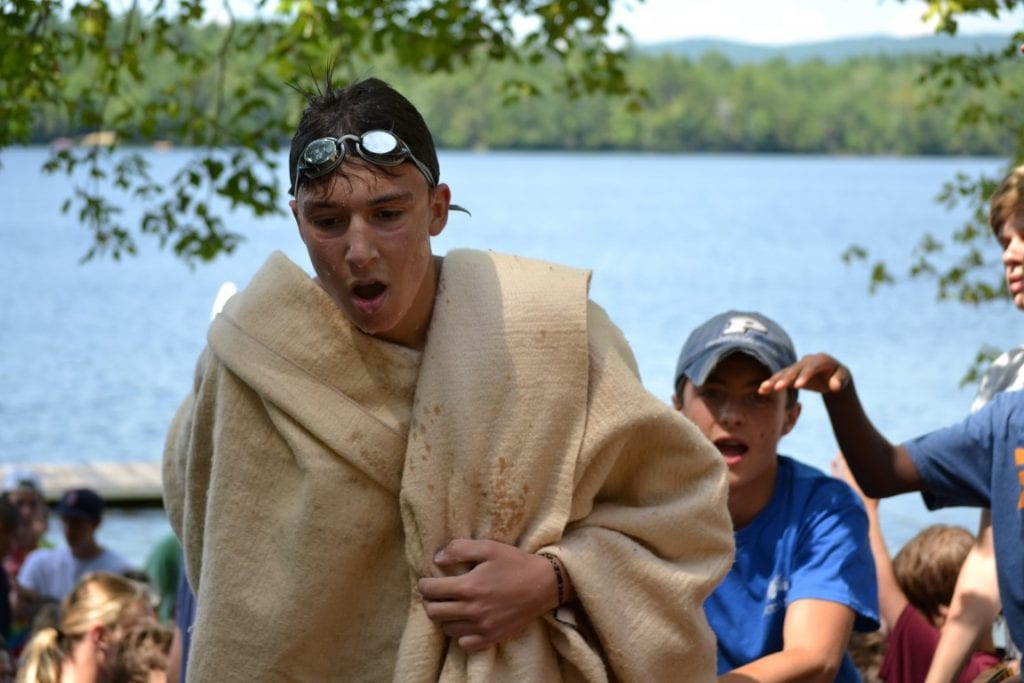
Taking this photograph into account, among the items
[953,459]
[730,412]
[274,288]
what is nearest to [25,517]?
[730,412]

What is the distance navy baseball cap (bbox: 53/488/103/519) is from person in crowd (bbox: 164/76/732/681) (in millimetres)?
6790

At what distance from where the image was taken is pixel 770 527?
3615mm

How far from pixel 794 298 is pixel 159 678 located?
123ft

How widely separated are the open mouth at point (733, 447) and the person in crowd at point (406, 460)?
890mm

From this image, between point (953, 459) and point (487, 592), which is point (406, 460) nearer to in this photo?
point (487, 592)

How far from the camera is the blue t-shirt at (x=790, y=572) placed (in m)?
3.50

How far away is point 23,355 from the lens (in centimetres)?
3425

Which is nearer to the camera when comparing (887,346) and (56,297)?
(887,346)

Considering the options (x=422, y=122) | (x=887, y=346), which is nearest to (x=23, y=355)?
(x=887, y=346)

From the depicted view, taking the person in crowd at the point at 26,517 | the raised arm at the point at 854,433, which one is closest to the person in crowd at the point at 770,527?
the raised arm at the point at 854,433

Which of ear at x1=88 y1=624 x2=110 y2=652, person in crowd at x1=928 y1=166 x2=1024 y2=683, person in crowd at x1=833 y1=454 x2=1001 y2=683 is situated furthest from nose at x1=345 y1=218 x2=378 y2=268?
ear at x1=88 y1=624 x2=110 y2=652

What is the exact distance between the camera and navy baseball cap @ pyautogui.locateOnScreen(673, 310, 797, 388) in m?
3.60

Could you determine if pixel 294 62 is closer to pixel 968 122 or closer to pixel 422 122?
pixel 968 122

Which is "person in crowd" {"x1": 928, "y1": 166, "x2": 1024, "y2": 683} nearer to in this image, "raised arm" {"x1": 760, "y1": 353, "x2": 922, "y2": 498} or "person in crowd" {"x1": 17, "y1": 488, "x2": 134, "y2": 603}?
"raised arm" {"x1": 760, "y1": 353, "x2": 922, "y2": 498}
